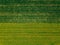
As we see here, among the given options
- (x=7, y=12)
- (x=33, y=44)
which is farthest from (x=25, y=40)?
(x=7, y=12)

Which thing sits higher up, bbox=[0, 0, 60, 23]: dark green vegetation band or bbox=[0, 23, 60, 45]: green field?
bbox=[0, 0, 60, 23]: dark green vegetation band

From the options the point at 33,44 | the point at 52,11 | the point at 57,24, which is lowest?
the point at 33,44

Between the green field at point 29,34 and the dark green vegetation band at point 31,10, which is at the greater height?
the dark green vegetation band at point 31,10

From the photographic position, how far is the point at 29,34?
1496mm

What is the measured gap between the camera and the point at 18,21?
1.55 meters

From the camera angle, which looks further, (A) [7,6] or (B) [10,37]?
(A) [7,6]

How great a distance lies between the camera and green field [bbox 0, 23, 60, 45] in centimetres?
146

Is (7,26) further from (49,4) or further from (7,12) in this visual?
(49,4)

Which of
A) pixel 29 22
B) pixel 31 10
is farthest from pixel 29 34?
pixel 31 10

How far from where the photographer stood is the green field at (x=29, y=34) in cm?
146

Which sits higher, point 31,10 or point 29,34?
point 31,10

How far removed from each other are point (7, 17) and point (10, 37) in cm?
18

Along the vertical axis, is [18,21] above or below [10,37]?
above

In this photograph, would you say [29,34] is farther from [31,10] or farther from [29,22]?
[31,10]
